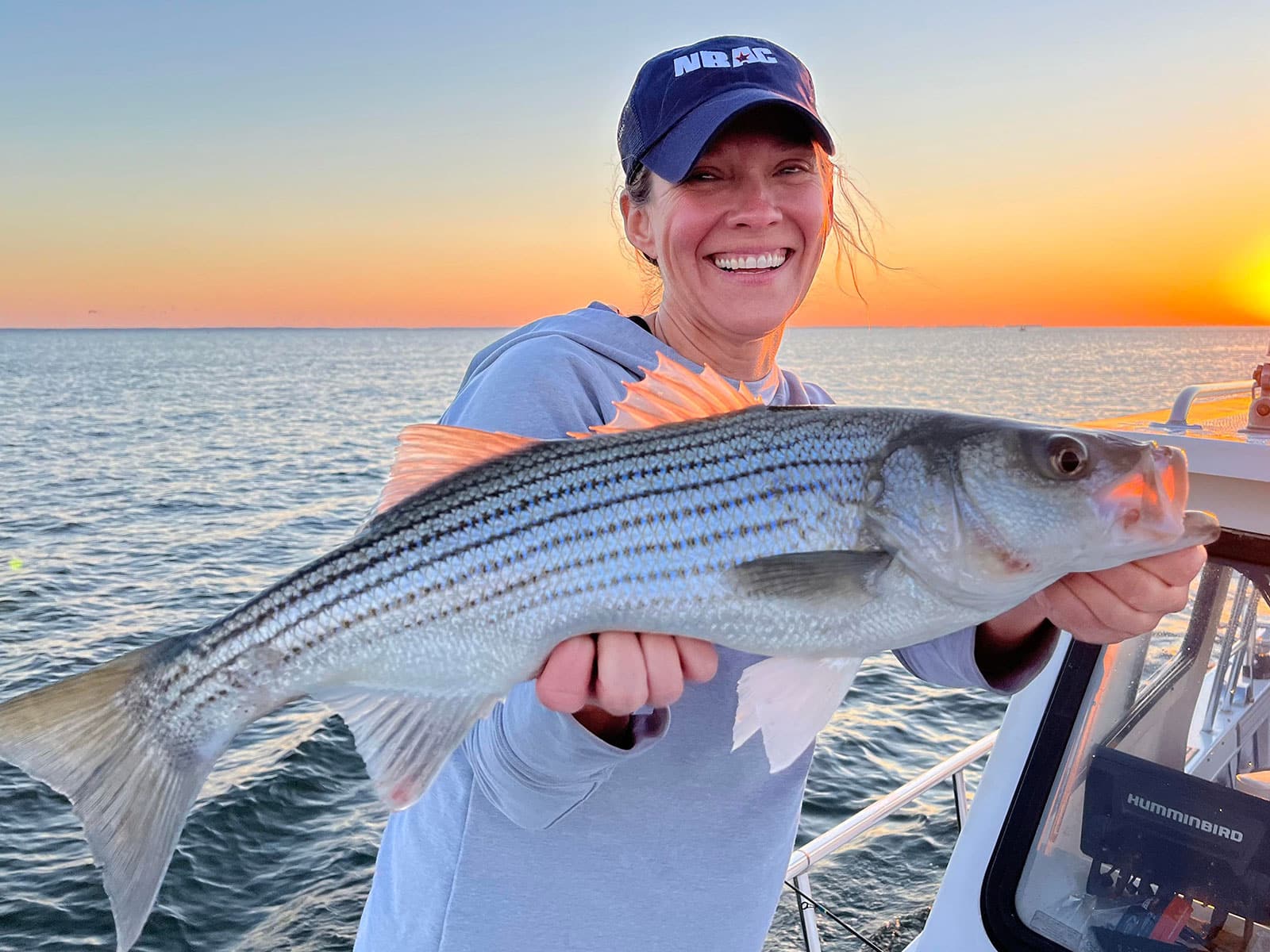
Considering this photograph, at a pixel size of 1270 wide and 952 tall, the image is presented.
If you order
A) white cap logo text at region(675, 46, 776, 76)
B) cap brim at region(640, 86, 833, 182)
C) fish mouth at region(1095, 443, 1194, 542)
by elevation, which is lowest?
fish mouth at region(1095, 443, 1194, 542)

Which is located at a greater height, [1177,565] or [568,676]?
[1177,565]

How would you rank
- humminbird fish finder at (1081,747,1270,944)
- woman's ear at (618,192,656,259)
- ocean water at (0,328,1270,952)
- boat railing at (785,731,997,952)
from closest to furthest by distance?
1. humminbird fish finder at (1081,747,1270,944)
2. woman's ear at (618,192,656,259)
3. boat railing at (785,731,997,952)
4. ocean water at (0,328,1270,952)

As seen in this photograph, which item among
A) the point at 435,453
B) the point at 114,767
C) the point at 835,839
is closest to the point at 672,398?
the point at 435,453

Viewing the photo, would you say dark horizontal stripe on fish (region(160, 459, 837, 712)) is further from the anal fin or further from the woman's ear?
the woman's ear

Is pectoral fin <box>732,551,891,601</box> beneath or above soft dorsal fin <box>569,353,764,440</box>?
beneath

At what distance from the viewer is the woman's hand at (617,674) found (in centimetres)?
230

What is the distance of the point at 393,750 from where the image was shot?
2.44 m

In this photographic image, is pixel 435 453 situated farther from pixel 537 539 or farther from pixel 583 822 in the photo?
pixel 583 822

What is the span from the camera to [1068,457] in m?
2.44

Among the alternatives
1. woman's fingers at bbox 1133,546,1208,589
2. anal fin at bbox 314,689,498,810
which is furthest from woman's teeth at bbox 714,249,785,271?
anal fin at bbox 314,689,498,810

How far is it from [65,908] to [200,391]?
63484 mm

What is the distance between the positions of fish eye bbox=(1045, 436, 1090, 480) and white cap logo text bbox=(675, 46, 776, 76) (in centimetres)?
150

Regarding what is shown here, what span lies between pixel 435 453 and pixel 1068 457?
1.65 meters

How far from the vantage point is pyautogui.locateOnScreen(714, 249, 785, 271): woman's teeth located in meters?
2.98
